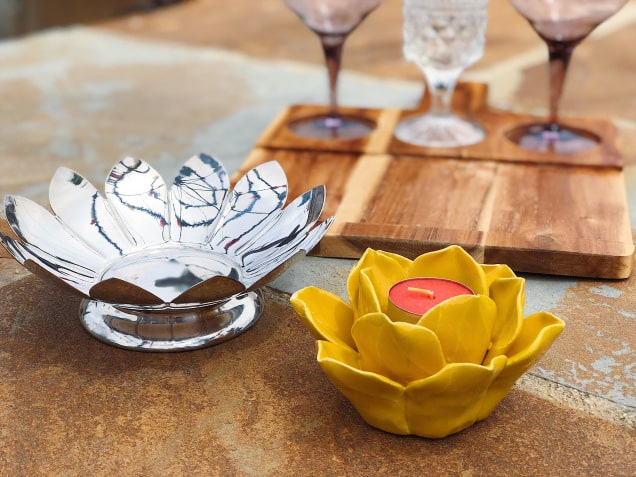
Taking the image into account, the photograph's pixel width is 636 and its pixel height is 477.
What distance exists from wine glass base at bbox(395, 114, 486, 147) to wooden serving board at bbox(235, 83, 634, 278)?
0.02m

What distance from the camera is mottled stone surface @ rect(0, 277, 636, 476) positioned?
1.91 feet

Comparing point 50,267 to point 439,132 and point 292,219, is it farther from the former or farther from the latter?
point 439,132

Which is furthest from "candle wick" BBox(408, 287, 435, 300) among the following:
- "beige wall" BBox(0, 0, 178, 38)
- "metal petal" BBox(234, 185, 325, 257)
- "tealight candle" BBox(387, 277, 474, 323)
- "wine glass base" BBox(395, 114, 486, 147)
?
"beige wall" BBox(0, 0, 178, 38)

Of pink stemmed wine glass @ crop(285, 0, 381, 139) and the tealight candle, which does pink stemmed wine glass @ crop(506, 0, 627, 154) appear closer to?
pink stemmed wine glass @ crop(285, 0, 381, 139)

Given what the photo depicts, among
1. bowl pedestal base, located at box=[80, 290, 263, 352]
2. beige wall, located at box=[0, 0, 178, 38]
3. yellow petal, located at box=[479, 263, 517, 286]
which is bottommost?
beige wall, located at box=[0, 0, 178, 38]

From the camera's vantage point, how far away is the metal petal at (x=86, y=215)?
77 cm

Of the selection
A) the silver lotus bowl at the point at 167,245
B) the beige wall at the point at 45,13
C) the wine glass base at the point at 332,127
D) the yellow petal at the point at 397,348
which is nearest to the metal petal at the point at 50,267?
the silver lotus bowl at the point at 167,245

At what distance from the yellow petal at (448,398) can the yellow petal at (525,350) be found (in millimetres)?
10

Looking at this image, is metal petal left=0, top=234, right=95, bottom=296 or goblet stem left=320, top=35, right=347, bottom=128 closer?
metal petal left=0, top=234, right=95, bottom=296

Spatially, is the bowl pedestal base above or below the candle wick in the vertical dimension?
below

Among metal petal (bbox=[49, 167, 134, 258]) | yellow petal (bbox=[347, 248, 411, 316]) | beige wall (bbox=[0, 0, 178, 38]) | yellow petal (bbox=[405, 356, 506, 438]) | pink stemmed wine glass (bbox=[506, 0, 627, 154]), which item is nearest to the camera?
yellow petal (bbox=[405, 356, 506, 438])

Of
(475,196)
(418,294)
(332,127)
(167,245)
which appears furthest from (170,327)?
(332,127)

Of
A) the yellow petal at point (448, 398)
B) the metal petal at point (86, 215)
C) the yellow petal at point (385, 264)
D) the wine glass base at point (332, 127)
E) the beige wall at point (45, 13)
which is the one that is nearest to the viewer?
the yellow petal at point (448, 398)

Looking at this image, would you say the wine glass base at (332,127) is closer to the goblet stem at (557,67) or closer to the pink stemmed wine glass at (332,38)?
the pink stemmed wine glass at (332,38)
